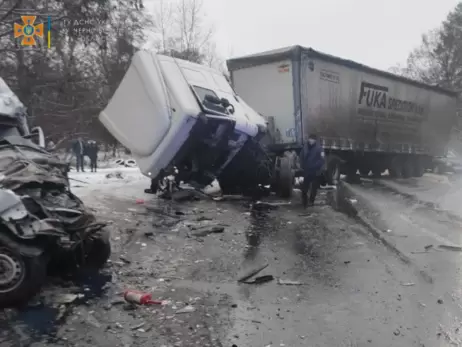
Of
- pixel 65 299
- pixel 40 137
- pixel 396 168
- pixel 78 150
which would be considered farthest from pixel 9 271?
pixel 396 168

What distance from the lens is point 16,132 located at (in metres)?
5.95

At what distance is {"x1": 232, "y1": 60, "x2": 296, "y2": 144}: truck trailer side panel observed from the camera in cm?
1212

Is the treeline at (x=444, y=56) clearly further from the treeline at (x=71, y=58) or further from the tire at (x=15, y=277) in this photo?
the tire at (x=15, y=277)

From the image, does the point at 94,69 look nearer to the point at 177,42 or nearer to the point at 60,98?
the point at 60,98

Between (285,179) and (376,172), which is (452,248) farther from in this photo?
(376,172)

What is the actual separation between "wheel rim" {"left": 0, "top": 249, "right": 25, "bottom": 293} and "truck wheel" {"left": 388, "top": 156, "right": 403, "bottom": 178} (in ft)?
56.5

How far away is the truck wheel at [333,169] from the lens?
14262 millimetres

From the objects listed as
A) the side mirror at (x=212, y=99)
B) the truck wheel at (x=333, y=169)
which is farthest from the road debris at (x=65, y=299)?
the truck wheel at (x=333, y=169)

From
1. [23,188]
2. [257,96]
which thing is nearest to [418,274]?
[23,188]

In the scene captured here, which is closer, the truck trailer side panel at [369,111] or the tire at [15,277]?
the tire at [15,277]

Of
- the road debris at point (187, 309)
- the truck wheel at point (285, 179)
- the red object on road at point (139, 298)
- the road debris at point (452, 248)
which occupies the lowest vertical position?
the road debris at point (452, 248)

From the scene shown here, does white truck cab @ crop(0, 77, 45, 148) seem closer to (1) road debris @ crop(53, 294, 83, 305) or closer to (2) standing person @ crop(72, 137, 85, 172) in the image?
(1) road debris @ crop(53, 294, 83, 305)

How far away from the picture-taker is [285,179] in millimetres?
11000

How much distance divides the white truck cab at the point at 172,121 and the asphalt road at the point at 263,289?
125cm
